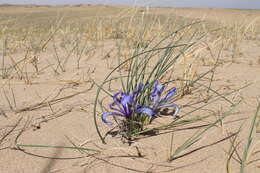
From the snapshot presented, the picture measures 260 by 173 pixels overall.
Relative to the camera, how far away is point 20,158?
79cm

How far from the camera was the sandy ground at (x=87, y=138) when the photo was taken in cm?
73

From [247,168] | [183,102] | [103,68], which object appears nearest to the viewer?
[247,168]

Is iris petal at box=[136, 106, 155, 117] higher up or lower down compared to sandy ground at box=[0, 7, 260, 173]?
higher up

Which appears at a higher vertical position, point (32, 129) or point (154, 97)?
point (154, 97)

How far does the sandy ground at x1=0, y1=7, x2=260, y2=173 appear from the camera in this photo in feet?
2.41

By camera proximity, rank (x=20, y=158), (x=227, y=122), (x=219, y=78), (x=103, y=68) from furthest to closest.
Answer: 1. (x=103, y=68)
2. (x=219, y=78)
3. (x=227, y=122)
4. (x=20, y=158)

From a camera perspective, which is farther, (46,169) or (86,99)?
(86,99)

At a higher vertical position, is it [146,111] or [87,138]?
[146,111]

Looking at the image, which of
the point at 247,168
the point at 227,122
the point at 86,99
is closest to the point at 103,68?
the point at 86,99

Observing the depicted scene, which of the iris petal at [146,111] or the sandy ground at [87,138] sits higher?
the iris petal at [146,111]

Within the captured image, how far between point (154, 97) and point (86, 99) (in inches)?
15.5

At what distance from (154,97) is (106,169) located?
368mm

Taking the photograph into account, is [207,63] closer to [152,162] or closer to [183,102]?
[183,102]

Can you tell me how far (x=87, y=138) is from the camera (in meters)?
0.88
